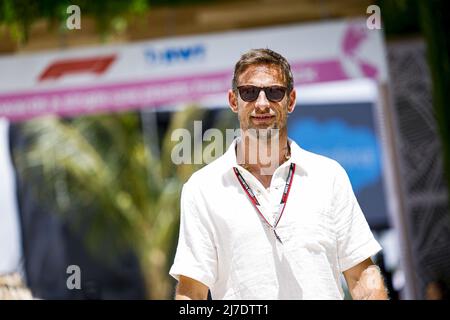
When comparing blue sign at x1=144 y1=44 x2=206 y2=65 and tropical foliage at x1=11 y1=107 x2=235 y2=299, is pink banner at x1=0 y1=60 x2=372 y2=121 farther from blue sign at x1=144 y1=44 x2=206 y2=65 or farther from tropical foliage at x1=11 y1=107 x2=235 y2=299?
tropical foliage at x1=11 y1=107 x2=235 y2=299

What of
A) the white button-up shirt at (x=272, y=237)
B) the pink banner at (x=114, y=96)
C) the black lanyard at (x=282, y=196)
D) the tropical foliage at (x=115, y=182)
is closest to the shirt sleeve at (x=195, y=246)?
the white button-up shirt at (x=272, y=237)

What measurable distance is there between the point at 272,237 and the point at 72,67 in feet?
15.7

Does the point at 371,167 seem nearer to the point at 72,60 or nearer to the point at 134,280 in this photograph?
the point at 72,60

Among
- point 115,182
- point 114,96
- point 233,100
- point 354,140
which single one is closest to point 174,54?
point 114,96

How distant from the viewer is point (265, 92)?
2.21 meters

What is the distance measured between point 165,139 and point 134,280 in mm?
1961

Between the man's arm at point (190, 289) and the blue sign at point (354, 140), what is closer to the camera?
the man's arm at point (190, 289)

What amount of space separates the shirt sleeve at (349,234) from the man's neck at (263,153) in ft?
0.58

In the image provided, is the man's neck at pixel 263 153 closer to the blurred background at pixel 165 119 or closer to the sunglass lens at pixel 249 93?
the sunglass lens at pixel 249 93

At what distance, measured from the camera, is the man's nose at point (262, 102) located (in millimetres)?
2191

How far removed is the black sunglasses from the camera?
7.25ft

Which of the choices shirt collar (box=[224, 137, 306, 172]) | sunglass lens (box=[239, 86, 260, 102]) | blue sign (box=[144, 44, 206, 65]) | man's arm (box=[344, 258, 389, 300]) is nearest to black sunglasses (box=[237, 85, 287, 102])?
sunglass lens (box=[239, 86, 260, 102])

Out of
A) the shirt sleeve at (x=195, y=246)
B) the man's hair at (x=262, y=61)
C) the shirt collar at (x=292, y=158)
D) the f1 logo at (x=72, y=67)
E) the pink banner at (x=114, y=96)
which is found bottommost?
the pink banner at (x=114, y=96)

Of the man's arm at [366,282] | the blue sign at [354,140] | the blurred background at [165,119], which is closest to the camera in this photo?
the man's arm at [366,282]
